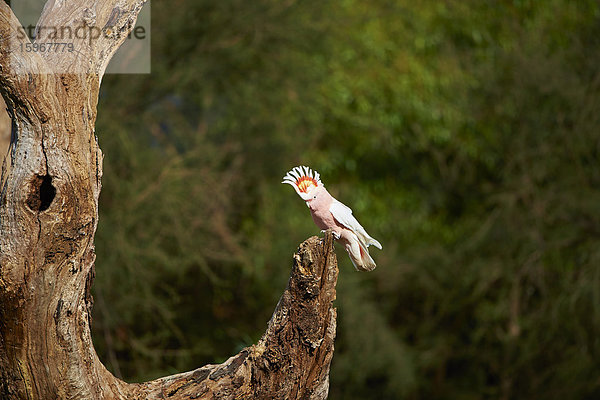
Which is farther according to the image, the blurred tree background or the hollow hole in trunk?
the blurred tree background

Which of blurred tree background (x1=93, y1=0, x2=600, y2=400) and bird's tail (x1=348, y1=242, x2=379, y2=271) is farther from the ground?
blurred tree background (x1=93, y1=0, x2=600, y2=400)

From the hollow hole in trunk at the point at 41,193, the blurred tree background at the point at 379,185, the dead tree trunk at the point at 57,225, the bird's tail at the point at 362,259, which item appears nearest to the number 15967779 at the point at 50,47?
the dead tree trunk at the point at 57,225

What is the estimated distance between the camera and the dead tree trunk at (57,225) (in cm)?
164

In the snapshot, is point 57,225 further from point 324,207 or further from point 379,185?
point 379,185

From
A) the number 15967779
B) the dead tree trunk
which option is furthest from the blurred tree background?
the number 15967779

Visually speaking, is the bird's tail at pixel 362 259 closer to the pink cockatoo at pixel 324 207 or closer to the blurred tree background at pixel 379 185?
the pink cockatoo at pixel 324 207

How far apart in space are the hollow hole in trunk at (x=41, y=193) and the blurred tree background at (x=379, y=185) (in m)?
2.98

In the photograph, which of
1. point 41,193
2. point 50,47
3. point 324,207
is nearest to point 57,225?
point 41,193

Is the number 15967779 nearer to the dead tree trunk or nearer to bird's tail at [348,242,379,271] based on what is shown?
the dead tree trunk

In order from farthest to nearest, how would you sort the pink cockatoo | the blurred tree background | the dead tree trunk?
the blurred tree background
the pink cockatoo
the dead tree trunk

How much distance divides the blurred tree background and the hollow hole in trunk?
2.98m

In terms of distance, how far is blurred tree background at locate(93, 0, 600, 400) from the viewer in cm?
498

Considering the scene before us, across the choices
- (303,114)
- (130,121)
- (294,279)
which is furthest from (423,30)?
(294,279)

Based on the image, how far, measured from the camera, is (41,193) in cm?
168
